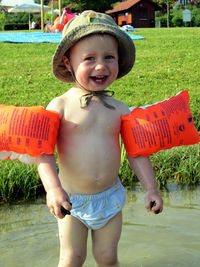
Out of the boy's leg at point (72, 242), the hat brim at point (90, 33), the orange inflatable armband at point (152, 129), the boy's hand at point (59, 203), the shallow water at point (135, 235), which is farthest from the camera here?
the shallow water at point (135, 235)

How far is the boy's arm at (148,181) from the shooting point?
2590mm

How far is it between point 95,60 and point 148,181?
0.77 m

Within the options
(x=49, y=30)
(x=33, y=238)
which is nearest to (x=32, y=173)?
(x=33, y=238)

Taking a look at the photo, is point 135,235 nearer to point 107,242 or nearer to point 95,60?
point 107,242

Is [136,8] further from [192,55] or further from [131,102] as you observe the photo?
[131,102]

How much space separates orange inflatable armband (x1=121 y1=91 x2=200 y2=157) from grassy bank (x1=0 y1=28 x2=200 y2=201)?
1660 mm

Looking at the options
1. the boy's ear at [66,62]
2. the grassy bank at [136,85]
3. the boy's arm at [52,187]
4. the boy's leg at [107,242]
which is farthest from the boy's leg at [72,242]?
the grassy bank at [136,85]

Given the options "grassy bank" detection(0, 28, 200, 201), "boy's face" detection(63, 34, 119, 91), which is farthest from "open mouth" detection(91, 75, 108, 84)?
"grassy bank" detection(0, 28, 200, 201)

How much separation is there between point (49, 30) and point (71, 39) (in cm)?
1752

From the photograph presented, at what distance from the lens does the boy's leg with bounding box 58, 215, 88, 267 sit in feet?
8.51

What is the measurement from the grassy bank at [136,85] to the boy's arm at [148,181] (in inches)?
66.6

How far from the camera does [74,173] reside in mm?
2619

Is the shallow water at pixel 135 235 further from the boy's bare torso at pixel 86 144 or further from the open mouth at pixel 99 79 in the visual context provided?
the open mouth at pixel 99 79

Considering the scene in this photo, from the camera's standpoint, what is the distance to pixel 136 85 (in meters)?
8.48
